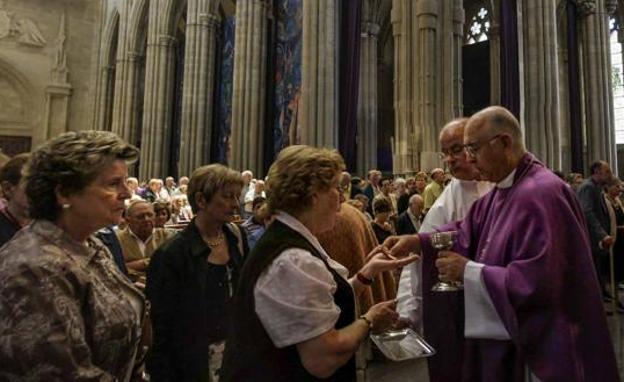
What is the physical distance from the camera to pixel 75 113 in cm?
2297

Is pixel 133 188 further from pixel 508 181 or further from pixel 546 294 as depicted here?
pixel 546 294

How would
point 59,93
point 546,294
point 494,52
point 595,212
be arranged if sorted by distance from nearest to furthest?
point 546,294, point 595,212, point 494,52, point 59,93

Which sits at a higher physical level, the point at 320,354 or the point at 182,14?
the point at 182,14

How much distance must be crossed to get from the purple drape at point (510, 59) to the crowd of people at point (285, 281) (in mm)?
9621

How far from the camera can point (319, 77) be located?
11.0 meters

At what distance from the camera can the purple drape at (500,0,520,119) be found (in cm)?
1105

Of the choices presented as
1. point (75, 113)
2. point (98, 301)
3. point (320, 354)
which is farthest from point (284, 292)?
point (75, 113)

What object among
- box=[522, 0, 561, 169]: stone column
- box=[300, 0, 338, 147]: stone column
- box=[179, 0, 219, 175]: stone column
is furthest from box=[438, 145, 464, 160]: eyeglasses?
box=[179, 0, 219, 175]: stone column

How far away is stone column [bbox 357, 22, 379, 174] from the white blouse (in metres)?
15.4

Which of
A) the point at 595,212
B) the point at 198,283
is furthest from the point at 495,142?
the point at 595,212

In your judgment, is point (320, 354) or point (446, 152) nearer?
point (320, 354)

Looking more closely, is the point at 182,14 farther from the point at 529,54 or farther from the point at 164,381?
the point at 164,381

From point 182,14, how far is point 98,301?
21.4 m

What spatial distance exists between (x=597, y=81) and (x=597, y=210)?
12520 mm
